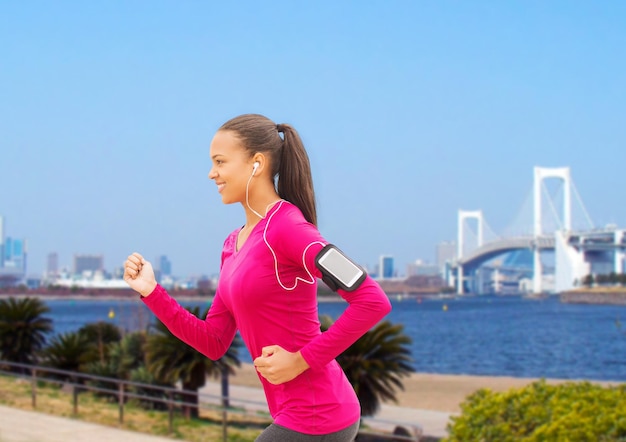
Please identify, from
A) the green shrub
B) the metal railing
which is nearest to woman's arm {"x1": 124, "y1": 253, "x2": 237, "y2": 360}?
the green shrub

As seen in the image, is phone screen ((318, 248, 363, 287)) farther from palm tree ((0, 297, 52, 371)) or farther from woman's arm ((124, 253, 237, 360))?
palm tree ((0, 297, 52, 371))

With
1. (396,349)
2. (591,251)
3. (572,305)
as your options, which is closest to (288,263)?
(396,349)

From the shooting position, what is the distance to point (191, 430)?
9656 mm

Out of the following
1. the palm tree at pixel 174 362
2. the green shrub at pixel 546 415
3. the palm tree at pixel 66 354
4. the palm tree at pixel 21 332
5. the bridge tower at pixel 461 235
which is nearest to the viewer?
the green shrub at pixel 546 415

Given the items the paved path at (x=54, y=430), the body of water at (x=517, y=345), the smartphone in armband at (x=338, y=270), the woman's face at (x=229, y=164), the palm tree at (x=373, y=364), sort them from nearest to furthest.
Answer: the smartphone in armband at (x=338, y=270) → the woman's face at (x=229, y=164) → the paved path at (x=54, y=430) → the palm tree at (x=373, y=364) → the body of water at (x=517, y=345)

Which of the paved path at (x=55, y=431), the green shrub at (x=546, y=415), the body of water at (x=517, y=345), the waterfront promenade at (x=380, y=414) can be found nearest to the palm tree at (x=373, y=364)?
the waterfront promenade at (x=380, y=414)

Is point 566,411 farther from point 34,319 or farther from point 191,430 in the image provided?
point 34,319

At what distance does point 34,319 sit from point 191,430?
11259 mm

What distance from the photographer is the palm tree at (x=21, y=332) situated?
1895cm

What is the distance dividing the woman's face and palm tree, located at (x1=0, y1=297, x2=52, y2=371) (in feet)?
58.9

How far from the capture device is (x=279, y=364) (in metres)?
1.61

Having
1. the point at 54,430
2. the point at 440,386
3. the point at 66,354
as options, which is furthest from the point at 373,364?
the point at 440,386

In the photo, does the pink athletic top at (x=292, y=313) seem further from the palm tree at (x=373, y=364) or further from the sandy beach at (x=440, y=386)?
the sandy beach at (x=440, y=386)

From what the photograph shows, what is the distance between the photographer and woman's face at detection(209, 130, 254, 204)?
1781 millimetres
